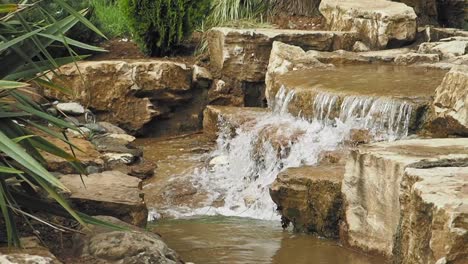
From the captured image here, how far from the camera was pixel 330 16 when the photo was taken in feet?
43.6

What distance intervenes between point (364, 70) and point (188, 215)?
128 inches

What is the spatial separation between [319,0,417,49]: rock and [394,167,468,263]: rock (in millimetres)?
6694

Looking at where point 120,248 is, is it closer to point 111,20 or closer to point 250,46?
point 250,46

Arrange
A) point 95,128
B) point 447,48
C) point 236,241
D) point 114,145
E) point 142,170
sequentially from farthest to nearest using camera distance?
point 447,48 < point 95,128 < point 114,145 < point 142,170 < point 236,241

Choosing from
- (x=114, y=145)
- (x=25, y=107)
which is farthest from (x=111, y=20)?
(x=25, y=107)

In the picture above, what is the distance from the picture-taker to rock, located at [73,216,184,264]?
489 centimetres

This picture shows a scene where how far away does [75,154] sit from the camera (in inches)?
313

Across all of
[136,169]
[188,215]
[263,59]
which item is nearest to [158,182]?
[136,169]

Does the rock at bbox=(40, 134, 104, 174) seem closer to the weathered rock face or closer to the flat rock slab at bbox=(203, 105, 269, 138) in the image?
the flat rock slab at bbox=(203, 105, 269, 138)

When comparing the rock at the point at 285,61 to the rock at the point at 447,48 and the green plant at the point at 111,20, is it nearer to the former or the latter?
the rock at the point at 447,48

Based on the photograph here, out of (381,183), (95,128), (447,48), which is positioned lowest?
(95,128)

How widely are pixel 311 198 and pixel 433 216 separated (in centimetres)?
266

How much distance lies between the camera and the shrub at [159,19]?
12.7 meters

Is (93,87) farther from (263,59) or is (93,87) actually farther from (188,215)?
(188,215)
